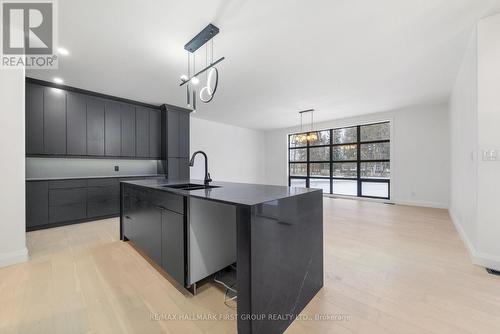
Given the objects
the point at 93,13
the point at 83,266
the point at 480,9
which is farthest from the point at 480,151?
the point at 83,266

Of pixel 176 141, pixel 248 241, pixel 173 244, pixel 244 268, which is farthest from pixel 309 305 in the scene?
pixel 176 141

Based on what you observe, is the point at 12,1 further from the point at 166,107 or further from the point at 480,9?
the point at 480,9

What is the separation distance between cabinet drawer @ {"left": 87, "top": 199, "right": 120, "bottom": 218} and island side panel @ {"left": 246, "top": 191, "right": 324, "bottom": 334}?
3952mm

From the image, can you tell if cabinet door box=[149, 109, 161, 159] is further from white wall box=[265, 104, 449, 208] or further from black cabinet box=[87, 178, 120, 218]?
white wall box=[265, 104, 449, 208]

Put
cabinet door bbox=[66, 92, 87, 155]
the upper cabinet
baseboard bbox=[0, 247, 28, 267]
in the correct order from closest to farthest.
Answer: baseboard bbox=[0, 247, 28, 267], the upper cabinet, cabinet door bbox=[66, 92, 87, 155]

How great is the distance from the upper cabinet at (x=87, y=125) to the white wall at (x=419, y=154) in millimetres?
5886

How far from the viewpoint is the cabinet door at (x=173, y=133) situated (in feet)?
15.5

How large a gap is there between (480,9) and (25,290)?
476cm

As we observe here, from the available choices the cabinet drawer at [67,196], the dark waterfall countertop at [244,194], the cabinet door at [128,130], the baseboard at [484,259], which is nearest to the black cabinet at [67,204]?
the cabinet drawer at [67,196]

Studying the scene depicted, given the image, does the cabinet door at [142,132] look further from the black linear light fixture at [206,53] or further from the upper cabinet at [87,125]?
the black linear light fixture at [206,53]

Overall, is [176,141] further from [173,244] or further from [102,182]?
A: [173,244]

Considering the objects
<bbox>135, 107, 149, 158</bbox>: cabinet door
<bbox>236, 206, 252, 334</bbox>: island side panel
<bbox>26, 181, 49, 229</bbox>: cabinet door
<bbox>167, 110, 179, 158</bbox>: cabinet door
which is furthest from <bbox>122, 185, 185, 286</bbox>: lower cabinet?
<bbox>167, 110, 179, 158</bbox>: cabinet door

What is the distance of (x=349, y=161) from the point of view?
609 cm

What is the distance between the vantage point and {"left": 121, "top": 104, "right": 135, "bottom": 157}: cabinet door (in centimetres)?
421
